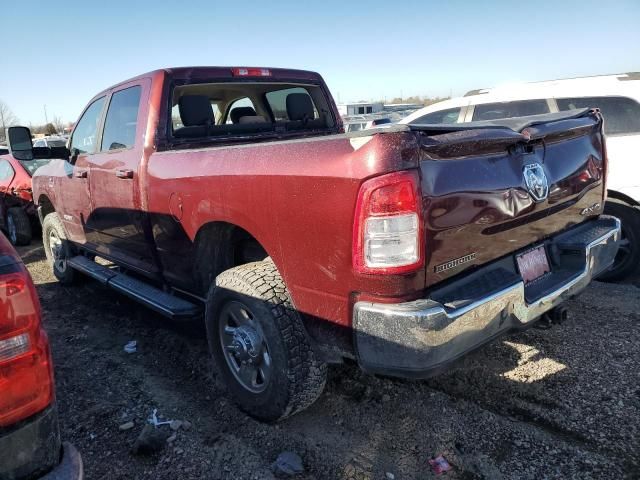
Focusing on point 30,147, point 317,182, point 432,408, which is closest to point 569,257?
point 432,408

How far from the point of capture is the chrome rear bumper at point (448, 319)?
202cm

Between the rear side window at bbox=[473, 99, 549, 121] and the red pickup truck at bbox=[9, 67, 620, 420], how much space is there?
233 cm

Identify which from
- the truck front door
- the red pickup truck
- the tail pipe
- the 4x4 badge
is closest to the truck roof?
the red pickup truck

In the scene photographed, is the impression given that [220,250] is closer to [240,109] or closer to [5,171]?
[240,109]

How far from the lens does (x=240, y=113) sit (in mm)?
4789

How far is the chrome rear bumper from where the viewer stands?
202cm

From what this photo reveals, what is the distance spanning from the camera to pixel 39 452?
5.29 feet

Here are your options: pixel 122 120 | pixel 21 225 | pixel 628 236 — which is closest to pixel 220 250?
pixel 122 120

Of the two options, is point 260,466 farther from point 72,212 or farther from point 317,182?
point 72,212

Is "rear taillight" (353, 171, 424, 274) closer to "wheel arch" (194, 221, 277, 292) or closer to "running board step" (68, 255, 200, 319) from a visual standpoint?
"wheel arch" (194, 221, 277, 292)

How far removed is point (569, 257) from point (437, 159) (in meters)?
1.30

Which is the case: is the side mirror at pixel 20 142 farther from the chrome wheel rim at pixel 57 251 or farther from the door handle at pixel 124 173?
the chrome wheel rim at pixel 57 251

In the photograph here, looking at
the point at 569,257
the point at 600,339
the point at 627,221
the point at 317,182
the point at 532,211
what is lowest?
the point at 600,339

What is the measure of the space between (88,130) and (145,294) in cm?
206
